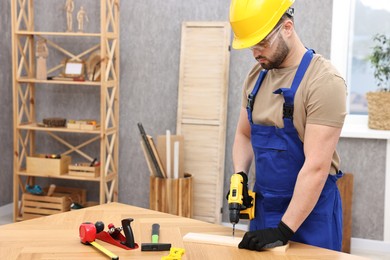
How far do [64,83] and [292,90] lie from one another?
9.17ft

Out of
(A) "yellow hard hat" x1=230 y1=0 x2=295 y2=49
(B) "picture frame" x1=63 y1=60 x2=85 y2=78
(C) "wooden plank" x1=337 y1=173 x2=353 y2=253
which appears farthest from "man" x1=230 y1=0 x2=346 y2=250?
(B) "picture frame" x1=63 y1=60 x2=85 y2=78

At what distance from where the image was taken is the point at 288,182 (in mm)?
2031

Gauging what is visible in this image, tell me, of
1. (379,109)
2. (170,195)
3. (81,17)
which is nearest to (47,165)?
(170,195)

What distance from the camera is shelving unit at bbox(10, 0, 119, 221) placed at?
4.34 m

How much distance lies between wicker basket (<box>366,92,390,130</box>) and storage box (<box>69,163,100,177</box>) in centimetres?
206

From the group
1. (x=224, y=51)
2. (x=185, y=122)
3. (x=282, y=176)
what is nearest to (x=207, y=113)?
(x=185, y=122)

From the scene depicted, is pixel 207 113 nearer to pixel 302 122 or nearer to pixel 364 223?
pixel 364 223

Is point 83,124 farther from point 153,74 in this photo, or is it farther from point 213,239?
point 213,239

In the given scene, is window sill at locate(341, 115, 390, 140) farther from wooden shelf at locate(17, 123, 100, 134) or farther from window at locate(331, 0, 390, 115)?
wooden shelf at locate(17, 123, 100, 134)

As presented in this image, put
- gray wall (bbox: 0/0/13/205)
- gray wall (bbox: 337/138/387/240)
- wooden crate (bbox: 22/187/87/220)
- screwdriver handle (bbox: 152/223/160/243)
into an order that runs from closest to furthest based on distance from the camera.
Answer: screwdriver handle (bbox: 152/223/160/243) < gray wall (bbox: 337/138/387/240) < wooden crate (bbox: 22/187/87/220) < gray wall (bbox: 0/0/13/205)

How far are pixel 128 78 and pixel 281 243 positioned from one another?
3.00 meters

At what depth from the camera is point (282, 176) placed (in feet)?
6.66

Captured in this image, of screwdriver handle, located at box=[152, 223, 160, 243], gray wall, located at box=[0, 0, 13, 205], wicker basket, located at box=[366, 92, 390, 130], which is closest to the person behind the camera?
screwdriver handle, located at box=[152, 223, 160, 243]

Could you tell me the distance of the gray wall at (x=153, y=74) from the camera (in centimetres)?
423
